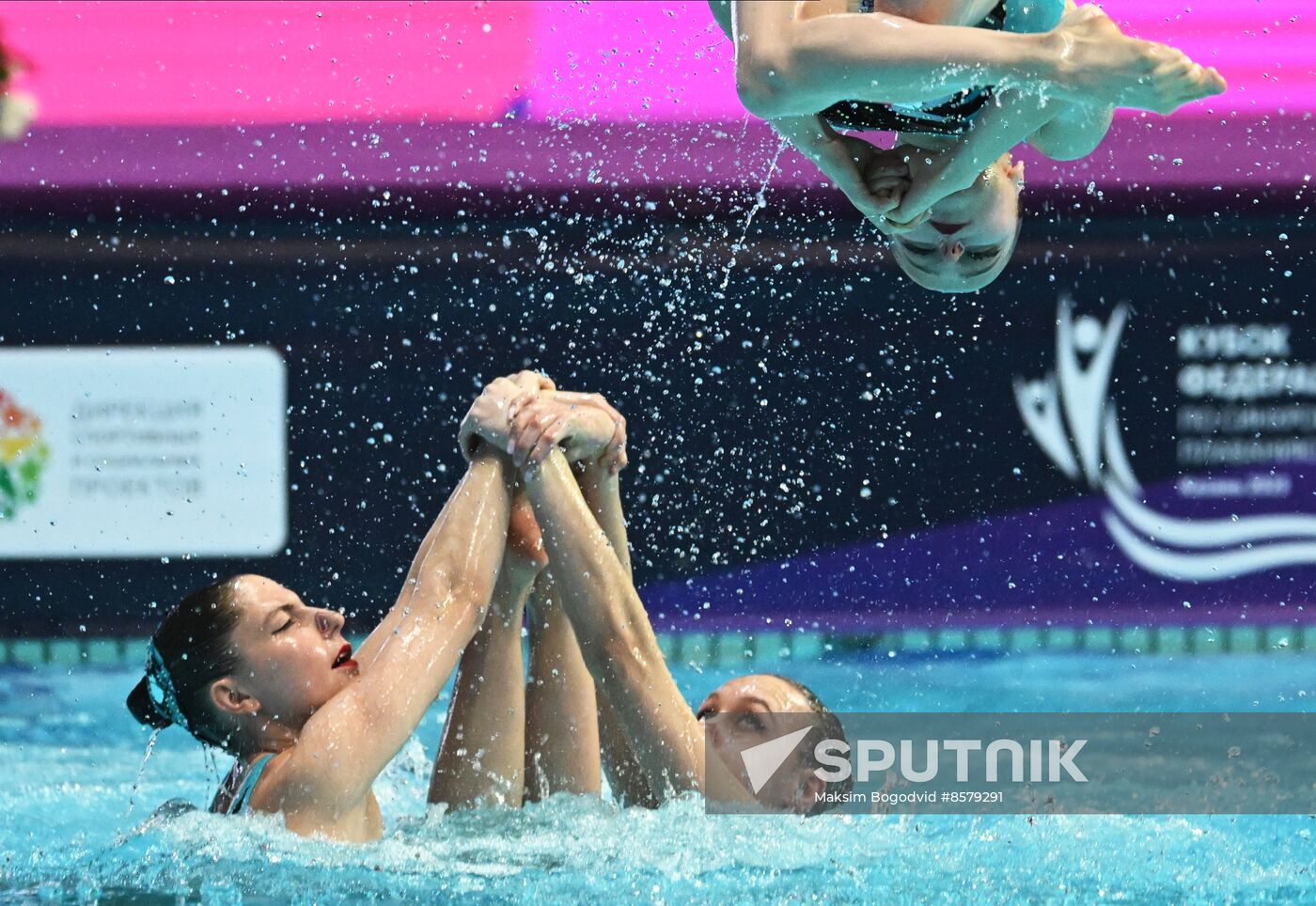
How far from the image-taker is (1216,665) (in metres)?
4.56

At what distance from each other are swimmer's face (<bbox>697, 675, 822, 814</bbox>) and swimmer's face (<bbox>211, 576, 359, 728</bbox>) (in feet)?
2.09

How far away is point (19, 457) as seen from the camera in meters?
Answer: 4.41

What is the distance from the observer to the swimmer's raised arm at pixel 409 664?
245cm

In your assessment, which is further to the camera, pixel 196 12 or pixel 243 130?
pixel 196 12

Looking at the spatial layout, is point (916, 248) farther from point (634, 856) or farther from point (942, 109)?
point (634, 856)

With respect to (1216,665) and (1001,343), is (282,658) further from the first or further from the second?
(1216,665)

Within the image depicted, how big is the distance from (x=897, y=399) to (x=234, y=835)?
253 centimetres

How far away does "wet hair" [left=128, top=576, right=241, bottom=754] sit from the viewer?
2.55 meters

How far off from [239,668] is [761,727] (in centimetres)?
87

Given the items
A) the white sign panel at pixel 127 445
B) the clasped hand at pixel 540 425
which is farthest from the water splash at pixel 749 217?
the clasped hand at pixel 540 425

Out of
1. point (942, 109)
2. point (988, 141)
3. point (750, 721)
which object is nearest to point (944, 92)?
point (988, 141)

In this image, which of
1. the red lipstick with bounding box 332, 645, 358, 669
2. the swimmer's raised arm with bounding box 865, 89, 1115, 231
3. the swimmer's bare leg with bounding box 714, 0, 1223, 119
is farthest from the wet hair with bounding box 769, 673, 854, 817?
the swimmer's bare leg with bounding box 714, 0, 1223, 119

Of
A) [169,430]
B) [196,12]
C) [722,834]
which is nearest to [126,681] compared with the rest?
[169,430]

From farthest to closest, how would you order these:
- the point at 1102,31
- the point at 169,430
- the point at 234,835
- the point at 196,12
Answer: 1. the point at 196,12
2. the point at 169,430
3. the point at 234,835
4. the point at 1102,31
